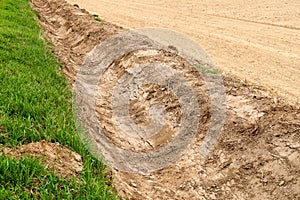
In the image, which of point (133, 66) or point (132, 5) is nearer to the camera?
point (133, 66)

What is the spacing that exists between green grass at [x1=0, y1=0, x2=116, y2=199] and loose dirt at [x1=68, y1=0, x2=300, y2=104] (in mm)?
4922

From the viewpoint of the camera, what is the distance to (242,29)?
16906mm

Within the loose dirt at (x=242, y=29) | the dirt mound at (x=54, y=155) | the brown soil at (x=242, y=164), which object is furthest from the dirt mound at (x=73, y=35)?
the dirt mound at (x=54, y=155)

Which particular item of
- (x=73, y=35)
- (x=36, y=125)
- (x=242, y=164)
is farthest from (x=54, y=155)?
(x=73, y=35)

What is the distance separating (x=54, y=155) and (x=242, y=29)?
48.3 ft

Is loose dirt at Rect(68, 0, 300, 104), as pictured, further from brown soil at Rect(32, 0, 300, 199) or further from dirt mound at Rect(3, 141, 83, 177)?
dirt mound at Rect(3, 141, 83, 177)

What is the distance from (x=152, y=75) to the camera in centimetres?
827

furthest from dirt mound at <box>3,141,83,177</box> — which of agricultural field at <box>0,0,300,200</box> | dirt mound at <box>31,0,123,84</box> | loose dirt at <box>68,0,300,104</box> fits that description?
loose dirt at <box>68,0,300,104</box>

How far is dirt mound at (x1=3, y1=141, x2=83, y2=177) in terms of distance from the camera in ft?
11.9

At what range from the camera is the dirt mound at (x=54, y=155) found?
3.62 m

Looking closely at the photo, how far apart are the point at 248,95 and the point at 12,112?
402 centimetres

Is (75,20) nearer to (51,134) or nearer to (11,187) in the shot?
(51,134)

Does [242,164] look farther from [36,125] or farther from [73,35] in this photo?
[73,35]

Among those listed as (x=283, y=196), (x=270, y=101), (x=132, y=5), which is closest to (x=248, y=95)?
(x=270, y=101)
